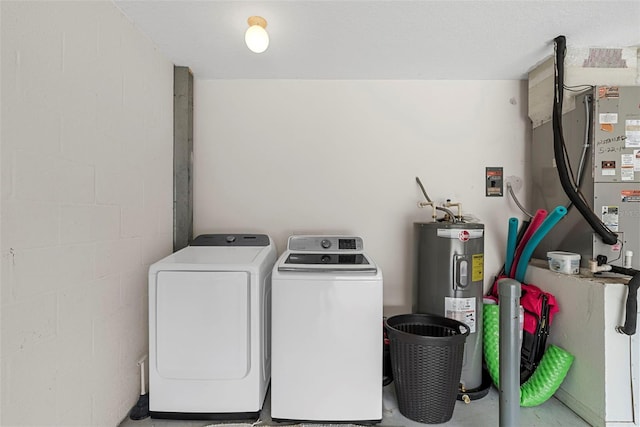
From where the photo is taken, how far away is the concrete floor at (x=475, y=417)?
149 cm

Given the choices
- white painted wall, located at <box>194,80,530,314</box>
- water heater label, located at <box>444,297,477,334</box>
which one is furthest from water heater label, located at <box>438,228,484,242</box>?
white painted wall, located at <box>194,80,530,314</box>

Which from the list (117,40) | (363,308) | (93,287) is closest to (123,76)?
(117,40)

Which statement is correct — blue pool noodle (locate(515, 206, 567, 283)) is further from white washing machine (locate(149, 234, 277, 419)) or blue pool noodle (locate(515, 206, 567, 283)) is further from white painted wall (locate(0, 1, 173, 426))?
white painted wall (locate(0, 1, 173, 426))

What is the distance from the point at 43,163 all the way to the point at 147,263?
2.63ft

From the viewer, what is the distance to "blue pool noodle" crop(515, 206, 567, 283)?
1.74 meters

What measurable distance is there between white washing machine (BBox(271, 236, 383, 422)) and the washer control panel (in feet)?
1.21

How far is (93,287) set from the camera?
4.14ft

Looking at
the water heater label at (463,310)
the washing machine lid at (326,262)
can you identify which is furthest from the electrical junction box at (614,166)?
the washing machine lid at (326,262)

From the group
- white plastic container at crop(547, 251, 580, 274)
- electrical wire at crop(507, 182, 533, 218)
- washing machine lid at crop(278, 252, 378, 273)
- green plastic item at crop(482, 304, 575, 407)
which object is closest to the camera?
washing machine lid at crop(278, 252, 378, 273)

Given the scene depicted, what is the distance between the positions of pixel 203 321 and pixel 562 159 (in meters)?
2.18

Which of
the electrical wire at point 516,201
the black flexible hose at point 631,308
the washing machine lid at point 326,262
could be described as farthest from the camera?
the electrical wire at point 516,201

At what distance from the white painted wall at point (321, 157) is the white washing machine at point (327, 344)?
2.54 feet

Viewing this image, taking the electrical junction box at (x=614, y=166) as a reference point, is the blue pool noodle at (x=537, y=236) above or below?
below

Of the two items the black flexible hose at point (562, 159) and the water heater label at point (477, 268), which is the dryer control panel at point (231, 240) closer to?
the water heater label at point (477, 268)
